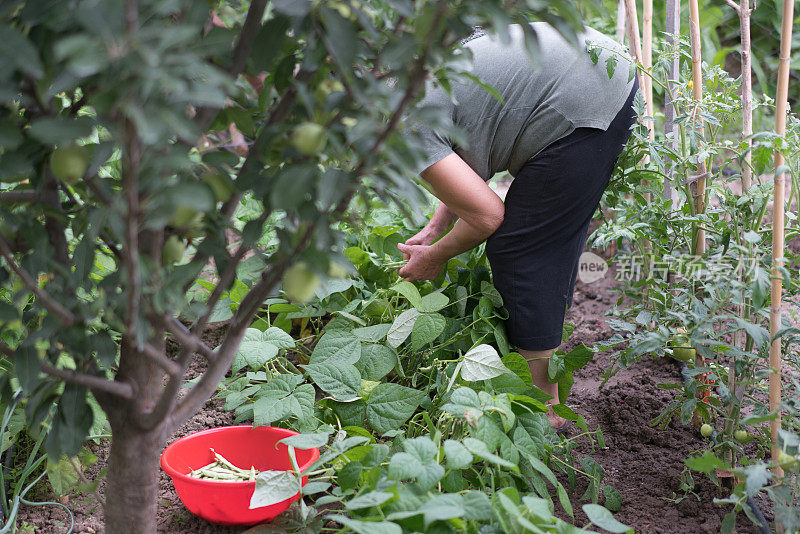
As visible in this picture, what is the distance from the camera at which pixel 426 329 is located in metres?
1.64

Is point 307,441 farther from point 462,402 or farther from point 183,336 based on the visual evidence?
point 183,336

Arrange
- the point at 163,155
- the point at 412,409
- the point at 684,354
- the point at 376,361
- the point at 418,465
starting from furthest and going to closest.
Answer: the point at 684,354
the point at 376,361
the point at 412,409
the point at 418,465
the point at 163,155

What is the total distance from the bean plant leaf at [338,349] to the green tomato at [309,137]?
87cm

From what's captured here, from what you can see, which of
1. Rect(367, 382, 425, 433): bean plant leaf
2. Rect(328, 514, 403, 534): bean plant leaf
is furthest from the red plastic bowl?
Rect(328, 514, 403, 534): bean plant leaf

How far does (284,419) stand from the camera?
1.50 metres

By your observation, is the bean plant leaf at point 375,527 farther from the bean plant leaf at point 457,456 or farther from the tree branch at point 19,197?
the tree branch at point 19,197

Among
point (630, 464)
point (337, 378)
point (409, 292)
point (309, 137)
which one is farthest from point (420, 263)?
point (309, 137)

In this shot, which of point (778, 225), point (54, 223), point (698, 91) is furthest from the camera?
point (698, 91)

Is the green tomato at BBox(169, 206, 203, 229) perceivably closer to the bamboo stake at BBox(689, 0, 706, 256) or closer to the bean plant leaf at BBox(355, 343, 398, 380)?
the bean plant leaf at BBox(355, 343, 398, 380)

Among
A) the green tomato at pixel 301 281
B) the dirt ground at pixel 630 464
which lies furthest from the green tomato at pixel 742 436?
the green tomato at pixel 301 281

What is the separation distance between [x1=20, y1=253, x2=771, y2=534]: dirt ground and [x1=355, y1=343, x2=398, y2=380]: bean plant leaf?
1.19 ft

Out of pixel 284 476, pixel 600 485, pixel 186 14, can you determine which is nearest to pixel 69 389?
pixel 284 476

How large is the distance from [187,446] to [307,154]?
0.85 meters

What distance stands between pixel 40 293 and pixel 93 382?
185 mm
